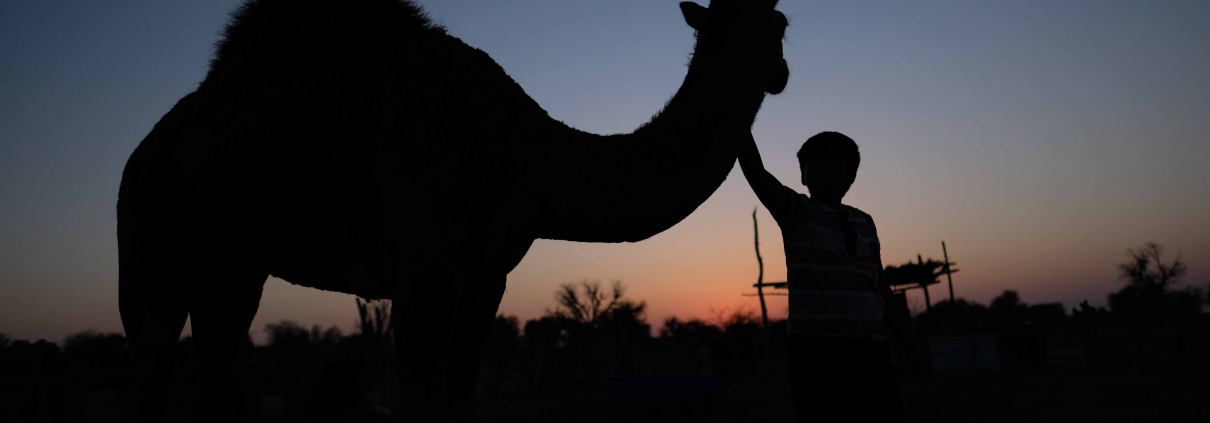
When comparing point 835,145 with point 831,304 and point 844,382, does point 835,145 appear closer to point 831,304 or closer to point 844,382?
point 831,304

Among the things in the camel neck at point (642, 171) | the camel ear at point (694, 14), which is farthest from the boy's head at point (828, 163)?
the camel ear at point (694, 14)

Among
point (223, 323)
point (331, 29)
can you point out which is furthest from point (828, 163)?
point (223, 323)

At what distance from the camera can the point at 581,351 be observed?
2678cm

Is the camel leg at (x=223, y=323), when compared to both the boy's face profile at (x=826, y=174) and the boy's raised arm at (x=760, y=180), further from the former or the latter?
the boy's face profile at (x=826, y=174)

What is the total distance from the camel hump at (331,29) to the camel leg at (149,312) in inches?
37.4

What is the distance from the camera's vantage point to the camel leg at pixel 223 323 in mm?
3498

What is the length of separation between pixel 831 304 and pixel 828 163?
68 centimetres

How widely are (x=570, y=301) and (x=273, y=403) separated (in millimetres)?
40093

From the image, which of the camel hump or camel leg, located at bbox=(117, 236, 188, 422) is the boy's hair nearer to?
the camel hump

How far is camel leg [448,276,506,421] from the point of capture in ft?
8.95

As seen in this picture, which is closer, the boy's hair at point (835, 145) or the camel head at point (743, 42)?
the camel head at point (743, 42)

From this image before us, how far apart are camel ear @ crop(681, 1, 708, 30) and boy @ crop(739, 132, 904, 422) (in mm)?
539

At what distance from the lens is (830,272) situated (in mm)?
2943

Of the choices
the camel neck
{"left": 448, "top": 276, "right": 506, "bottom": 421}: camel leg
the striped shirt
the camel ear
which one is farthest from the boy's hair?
{"left": 448, "top": 276, "right": 506, "bottom": 421}: camel leg
